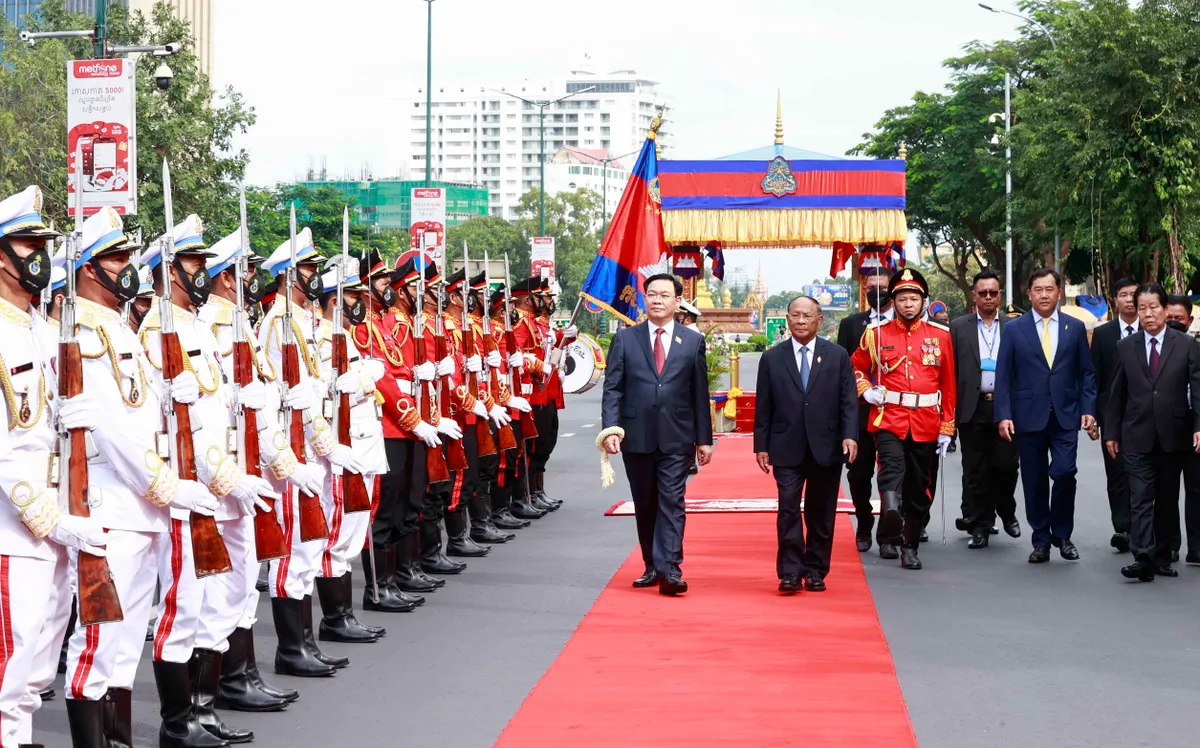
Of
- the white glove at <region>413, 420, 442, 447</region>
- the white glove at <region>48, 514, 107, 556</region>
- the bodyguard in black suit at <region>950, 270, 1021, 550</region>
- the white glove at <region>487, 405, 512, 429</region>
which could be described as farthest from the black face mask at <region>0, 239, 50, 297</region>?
the bodyguard in black suit at <region>950, 270, 1021, 550</region>

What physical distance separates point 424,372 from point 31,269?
15.7ft

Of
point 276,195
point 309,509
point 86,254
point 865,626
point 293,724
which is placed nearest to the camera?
point 86,254

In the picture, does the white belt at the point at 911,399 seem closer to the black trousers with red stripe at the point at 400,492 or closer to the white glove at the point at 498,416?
the white glove at the point at 498,416

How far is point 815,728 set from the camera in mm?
6730

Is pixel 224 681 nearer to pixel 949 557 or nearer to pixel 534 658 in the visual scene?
pixel 534 658

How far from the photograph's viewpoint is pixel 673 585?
33.2ft

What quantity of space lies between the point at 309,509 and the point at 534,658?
153cm

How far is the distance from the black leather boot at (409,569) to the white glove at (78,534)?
4.98m

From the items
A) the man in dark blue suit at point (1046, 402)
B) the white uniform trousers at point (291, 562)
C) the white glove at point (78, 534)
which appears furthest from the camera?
the man in dark blue suit at point (1046, 402)

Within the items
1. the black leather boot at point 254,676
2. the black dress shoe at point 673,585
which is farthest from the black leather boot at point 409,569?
the black leather boot at point 254,676

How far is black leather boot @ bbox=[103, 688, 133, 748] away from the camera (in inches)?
231

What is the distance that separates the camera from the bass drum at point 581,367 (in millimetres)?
20953

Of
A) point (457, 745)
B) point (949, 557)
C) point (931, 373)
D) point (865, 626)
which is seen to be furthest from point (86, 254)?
point (949, 557)

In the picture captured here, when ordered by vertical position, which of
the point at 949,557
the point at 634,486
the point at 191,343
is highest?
the point at 191,343
